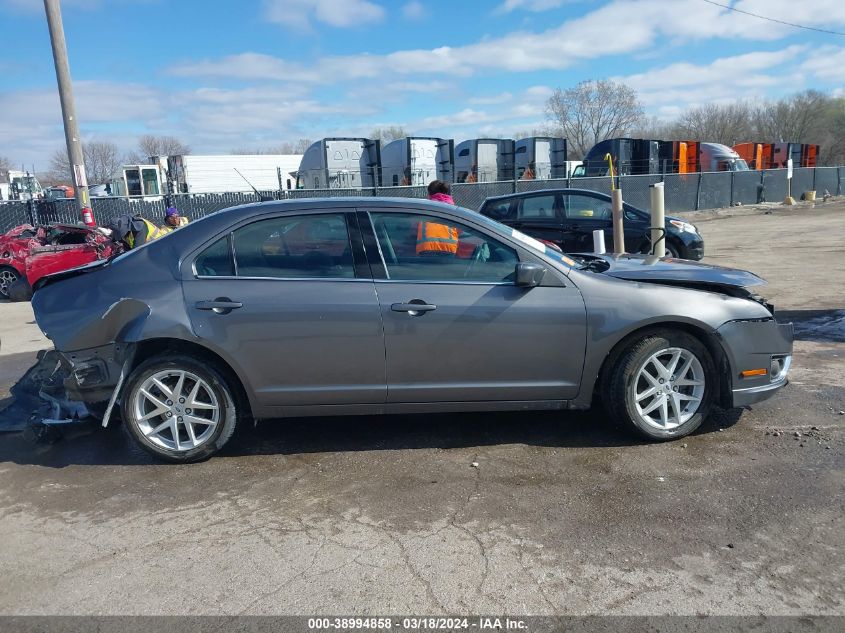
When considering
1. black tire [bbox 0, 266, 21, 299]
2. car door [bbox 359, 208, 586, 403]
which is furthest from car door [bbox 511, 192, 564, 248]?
black tire [bbox 0, 266, 21, 299]

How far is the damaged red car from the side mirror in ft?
33.7

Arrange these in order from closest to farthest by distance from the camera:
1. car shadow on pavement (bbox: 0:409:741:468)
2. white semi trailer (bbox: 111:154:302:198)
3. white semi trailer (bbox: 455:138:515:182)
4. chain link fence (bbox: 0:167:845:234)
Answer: car shadow on pavement (bbox: 0:409:741:468), chain link fence (bbox: 0:167:845:234), white semi trailer (bbox: 455:138:515:182), white semi trailer (bbox: 111:154:302:198)

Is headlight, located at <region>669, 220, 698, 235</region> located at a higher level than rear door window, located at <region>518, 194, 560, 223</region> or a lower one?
lower

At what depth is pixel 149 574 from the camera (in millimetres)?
3088

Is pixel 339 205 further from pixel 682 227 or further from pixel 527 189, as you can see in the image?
pixel 527 189

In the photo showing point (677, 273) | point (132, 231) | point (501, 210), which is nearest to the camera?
point (677, 273)

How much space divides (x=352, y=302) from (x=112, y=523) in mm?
1833

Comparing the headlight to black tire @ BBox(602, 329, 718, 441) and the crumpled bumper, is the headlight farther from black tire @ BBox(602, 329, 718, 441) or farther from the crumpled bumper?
black tire @ BBox(602, 329, 718, 441)

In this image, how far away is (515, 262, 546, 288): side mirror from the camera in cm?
407

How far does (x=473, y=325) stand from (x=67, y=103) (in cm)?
1115

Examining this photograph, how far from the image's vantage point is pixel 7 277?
40.5ft

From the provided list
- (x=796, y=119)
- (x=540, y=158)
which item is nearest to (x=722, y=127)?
(x=796, y=119)

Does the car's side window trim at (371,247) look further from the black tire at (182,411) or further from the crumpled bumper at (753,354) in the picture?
the crumpled bumper at (753,354)

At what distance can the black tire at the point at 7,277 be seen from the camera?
12.3 m
